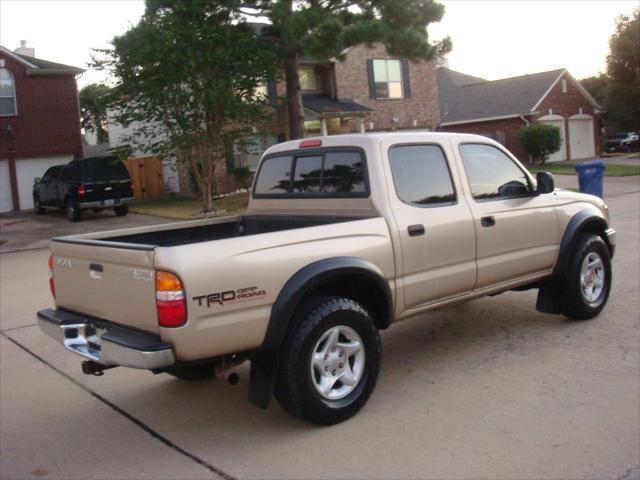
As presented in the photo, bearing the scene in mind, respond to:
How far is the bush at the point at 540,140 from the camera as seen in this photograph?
3347 cm

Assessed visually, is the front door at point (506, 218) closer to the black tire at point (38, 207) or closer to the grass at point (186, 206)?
the grass at point (186, 206)

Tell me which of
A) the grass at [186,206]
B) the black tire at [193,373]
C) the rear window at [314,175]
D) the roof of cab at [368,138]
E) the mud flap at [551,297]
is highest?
the roof of cab at [368,138]

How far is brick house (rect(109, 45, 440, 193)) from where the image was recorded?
2758 centimetres

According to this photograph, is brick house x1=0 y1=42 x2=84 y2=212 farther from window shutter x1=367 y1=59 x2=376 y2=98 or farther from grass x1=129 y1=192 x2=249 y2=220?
window shutter x1=367 y1=59 x2=376 y2=98

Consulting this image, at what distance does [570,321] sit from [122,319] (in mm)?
4262

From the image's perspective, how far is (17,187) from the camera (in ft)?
85.3

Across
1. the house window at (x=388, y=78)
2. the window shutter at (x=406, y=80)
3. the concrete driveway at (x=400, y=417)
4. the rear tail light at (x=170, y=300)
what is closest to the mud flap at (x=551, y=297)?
the concrete driveway at (x=400, y=417)

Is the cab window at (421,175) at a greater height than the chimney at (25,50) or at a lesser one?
lesser

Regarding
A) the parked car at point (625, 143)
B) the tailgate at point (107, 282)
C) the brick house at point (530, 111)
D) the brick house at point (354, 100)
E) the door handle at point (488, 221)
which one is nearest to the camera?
the tailgate at point (107, 282)

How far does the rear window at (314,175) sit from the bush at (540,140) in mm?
29787

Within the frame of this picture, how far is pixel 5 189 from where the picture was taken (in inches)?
1021

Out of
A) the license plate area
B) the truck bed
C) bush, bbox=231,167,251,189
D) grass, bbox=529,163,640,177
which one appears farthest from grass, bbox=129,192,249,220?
the license plate area

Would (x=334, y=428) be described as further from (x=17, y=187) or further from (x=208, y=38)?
(x=17, y=187)

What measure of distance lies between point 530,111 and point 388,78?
8993 mm
